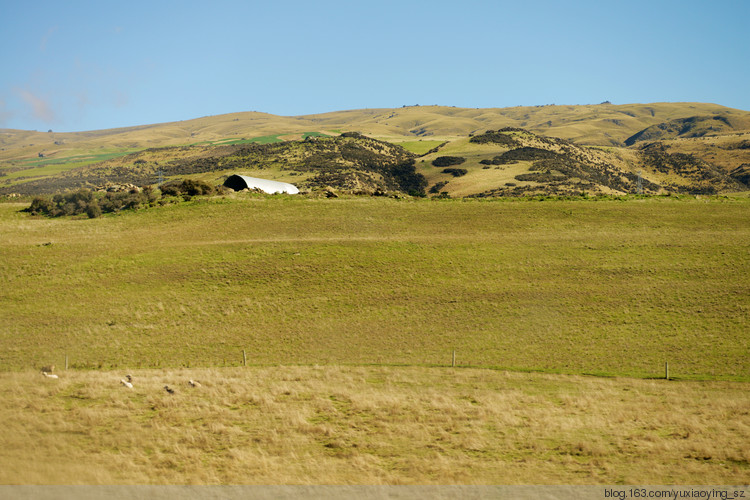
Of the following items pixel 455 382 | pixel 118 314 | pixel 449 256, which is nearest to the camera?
pixel 455 382

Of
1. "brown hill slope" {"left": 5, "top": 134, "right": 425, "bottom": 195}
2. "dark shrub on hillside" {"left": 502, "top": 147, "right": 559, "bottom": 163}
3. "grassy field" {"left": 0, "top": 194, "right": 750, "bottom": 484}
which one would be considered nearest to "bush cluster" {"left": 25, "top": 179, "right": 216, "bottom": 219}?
"grassy field" {"left": 0, "top": 194, "right": 750, "bottom": 484}

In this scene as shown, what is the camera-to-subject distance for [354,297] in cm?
3350

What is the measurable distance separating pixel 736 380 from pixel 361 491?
18668mm

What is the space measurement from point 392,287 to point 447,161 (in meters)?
77.3

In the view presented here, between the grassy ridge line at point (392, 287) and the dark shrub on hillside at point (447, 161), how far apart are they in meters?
57.6

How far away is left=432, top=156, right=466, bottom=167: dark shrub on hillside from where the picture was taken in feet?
350

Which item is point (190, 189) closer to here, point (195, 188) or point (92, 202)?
point (195, 188)

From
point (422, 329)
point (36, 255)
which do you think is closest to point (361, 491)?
point (422, 329)

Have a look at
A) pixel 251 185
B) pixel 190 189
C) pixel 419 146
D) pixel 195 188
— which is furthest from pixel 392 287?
pixel 419 146

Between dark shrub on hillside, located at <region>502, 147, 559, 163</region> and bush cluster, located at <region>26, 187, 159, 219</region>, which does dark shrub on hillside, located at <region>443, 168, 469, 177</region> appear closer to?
dark shrub on hillside, located at <region>502, 147, 559, 163</region>

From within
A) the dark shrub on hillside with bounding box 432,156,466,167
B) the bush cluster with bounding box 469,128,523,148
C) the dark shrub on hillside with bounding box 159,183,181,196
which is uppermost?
the bush cluster with bounding box 469,128,523,148

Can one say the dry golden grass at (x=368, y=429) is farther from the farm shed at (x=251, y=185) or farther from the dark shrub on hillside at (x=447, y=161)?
the dark shrub on hillside at (x=447, y=161)

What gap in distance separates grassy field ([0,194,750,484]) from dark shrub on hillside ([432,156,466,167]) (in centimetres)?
5515

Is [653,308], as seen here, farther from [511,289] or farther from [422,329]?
[422,329]
